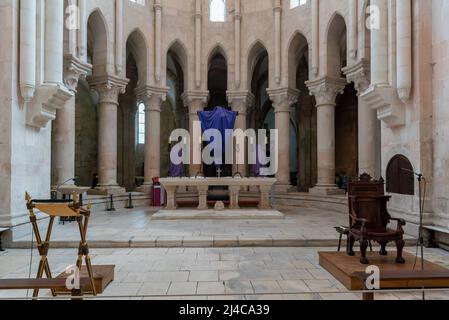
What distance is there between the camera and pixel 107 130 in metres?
13.4

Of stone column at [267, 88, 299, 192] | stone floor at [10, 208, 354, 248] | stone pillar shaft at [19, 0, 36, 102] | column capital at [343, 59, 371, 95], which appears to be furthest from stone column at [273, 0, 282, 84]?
stone pillar shaft at [19, 0, 36, 102]

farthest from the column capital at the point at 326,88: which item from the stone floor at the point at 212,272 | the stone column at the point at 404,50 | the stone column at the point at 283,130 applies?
the stone floor at the point at 212,272

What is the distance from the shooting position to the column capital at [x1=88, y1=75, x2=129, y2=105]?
13.2 meters

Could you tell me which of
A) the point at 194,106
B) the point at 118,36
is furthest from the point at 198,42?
the point at 118,36

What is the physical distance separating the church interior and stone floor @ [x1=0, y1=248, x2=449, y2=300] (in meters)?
0.04

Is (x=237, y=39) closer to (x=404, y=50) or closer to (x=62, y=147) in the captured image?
(x=62, y=147)

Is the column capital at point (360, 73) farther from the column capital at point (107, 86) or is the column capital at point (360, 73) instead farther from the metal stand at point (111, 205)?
the metal stand at point (111, 205)

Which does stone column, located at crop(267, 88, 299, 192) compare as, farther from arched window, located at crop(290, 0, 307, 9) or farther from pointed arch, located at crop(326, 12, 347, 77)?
arched window, located at crop(290, 0, 307, 9)

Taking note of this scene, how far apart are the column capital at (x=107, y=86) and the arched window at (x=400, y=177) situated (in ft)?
33.0

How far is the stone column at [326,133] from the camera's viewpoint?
13.3 m

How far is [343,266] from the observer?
4969 mm

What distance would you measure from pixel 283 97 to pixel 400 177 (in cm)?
800

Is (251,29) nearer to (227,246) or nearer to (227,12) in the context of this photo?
(227,12)
